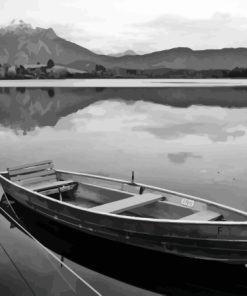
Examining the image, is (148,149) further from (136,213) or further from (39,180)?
(136,213)

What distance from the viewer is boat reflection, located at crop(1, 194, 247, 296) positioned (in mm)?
10484

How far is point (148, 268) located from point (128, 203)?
7.51ft

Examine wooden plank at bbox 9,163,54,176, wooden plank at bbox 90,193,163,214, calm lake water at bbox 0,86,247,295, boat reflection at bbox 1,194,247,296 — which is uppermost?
wooden plank at bbox 9,163,54,176

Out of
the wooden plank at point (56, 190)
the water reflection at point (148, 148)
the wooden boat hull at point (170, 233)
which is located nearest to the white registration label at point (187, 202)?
the wooden boat hull at point (170, 233)

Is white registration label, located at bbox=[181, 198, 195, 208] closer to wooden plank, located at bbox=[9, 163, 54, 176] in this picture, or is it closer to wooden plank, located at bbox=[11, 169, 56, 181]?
wooden plank, located at bbox=[11, 169, 56, 181]

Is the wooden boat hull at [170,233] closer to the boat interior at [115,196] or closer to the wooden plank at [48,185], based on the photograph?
the boat interior at [115,196]

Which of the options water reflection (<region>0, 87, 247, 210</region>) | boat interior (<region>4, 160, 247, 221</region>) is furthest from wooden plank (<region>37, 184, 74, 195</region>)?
water reflection (<region>0, 87, 247, 210</region>)

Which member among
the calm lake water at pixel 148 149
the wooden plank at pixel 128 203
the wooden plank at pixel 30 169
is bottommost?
the calm lake water at pixel 148 149

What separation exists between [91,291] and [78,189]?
6121mm

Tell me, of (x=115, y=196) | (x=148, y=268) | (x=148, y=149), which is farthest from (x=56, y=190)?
(x=148, y=149)

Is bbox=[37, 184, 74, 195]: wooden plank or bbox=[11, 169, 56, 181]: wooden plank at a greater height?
bbox=[11, 169, 56, 181]: wooden plank

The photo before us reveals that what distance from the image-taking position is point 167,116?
180 feet

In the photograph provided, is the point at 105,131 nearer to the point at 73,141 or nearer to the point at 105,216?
the point at 73,141

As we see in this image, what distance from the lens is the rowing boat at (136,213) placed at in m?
10.4
